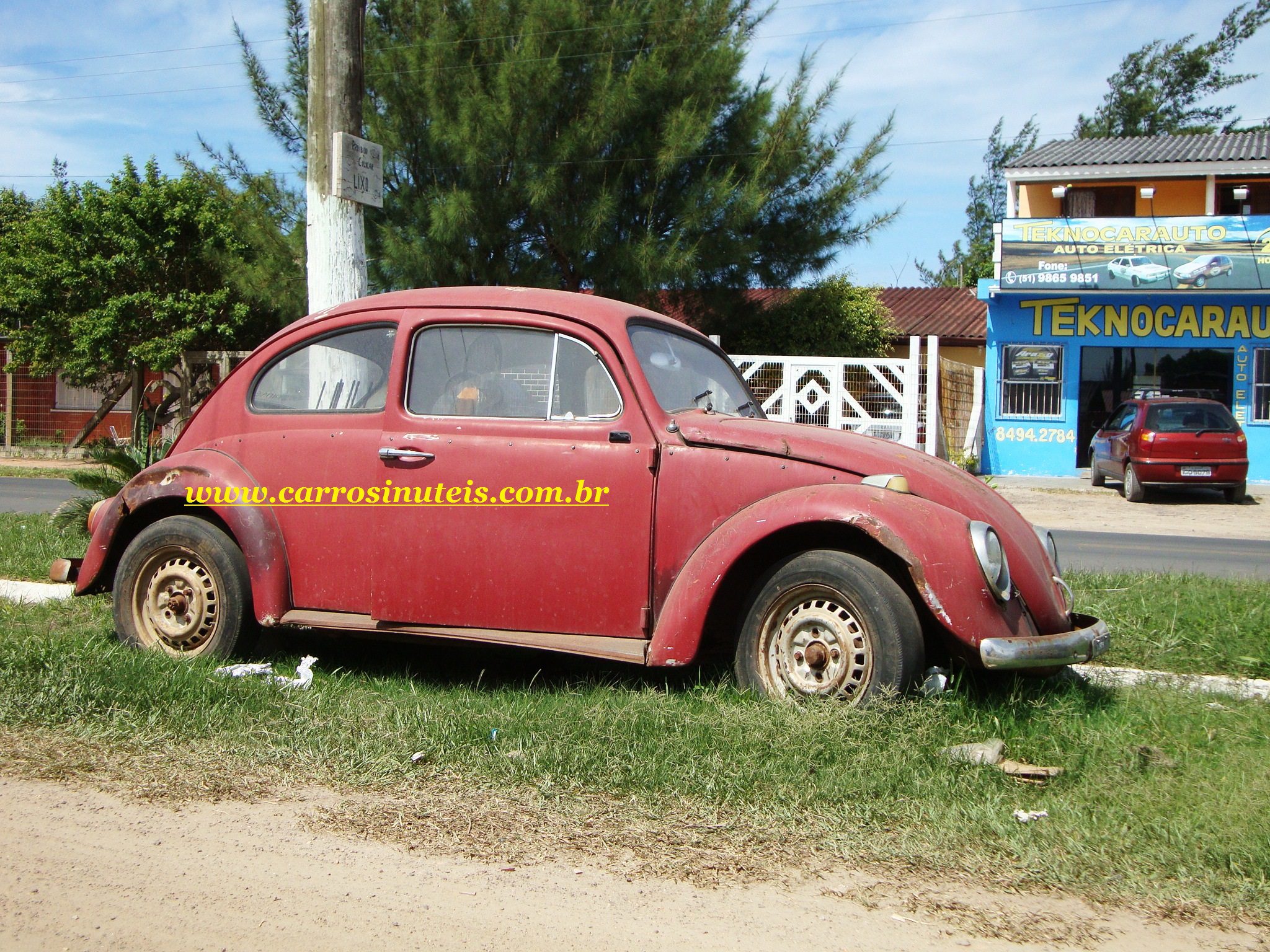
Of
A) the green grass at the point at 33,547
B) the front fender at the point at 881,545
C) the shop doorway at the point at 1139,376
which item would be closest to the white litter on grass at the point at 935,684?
the front fender at the point at 881,545

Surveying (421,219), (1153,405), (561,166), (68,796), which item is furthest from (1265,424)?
(68,796)

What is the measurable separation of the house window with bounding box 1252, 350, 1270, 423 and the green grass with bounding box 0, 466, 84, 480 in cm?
2122

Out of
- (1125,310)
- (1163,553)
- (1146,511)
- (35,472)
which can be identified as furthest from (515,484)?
(1125,310)

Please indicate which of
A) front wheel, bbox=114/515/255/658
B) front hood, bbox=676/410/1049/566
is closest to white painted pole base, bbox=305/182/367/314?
front wheel, bbox=114/515/255/658

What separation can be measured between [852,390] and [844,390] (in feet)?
0.80

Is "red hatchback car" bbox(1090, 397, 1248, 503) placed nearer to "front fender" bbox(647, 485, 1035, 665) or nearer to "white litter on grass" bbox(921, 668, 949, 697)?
"front fender" bbox(647, 485, 1035, 665)

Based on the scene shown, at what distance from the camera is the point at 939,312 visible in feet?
110

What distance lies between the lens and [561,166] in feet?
64.9

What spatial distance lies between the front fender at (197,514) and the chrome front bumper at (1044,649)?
306 cm

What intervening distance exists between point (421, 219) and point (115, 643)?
49.5ft

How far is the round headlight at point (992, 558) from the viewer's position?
13.8ft

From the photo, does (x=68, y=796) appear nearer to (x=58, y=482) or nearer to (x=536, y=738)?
(x=536, y=738)

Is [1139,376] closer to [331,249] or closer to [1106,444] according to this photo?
[1106,444]

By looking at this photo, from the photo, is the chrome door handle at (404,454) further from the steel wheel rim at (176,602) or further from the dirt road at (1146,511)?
the dirt road at (1146,511)
